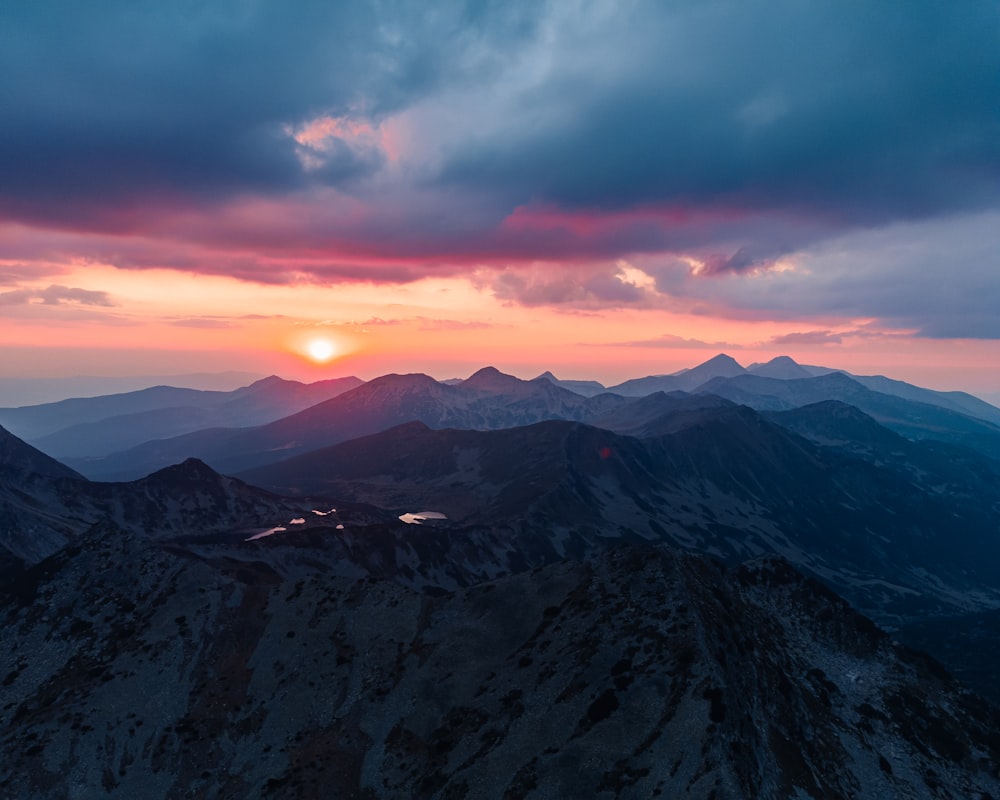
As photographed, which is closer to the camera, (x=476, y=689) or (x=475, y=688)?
(x=476, y=689)

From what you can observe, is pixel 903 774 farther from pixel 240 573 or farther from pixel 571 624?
pixel 240 573

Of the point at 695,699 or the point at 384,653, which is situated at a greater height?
the point at 695,699

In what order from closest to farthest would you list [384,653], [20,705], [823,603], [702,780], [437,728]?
[702,780] < [437,728] < [20,705] < [384,653] < [823,603]

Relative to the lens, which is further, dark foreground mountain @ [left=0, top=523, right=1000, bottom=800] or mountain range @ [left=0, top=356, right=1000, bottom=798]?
mountain range @ [left=0, top=356, right=1000, bottom=798]

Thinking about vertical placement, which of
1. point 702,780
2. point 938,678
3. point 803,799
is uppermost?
point 702,780

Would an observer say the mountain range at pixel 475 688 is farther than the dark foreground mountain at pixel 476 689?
Yes

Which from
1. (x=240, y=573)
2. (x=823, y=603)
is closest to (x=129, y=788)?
(x=240, y=573)

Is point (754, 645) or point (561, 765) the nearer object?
point (561, 765)

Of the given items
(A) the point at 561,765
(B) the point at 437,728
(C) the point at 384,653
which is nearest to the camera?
(A) the point at 561,765
